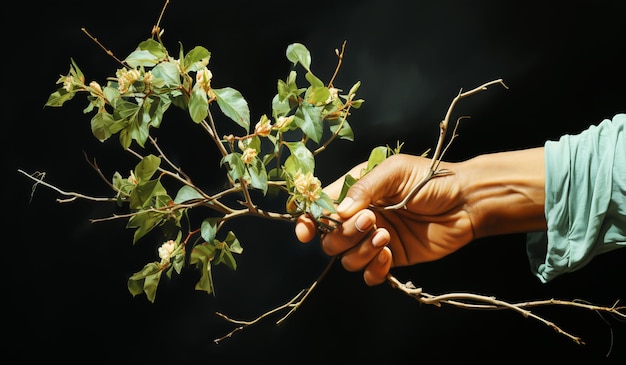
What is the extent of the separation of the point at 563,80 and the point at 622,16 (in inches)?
5.0

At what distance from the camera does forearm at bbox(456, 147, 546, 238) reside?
1.13 metres

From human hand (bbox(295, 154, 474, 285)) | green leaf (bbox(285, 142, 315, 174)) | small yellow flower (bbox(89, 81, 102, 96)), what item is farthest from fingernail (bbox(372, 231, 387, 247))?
small yellow flower (bbox(89, 81, 102, 96))

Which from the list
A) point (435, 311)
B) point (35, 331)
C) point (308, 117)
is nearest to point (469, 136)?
point (435, 311)

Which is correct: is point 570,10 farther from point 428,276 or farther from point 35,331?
point 35,331

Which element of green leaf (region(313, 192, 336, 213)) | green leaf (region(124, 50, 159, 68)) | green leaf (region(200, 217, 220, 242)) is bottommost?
green leaf (region(200, 217, 220, 242))

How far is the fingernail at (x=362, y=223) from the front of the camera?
3.17 ft

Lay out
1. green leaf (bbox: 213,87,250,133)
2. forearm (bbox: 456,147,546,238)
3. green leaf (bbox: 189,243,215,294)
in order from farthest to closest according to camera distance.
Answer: forearm (bbox: 456,147,546,238) < green leaf (bbox: 189,243,215,294) < green leaf (bbox: 213,87,250,133)

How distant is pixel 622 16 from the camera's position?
1.28 meters

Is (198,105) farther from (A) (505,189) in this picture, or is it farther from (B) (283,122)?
(A) (505,189)

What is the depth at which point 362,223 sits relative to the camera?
0.97 meters

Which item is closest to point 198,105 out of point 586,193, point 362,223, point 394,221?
point 362,223

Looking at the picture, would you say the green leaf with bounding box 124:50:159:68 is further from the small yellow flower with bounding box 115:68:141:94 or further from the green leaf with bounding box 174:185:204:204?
the green leaf with bounding box 174:185:204:204

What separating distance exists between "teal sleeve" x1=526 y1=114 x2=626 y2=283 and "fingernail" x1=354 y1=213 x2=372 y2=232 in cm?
25

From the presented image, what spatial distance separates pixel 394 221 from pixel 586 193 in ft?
0.79
